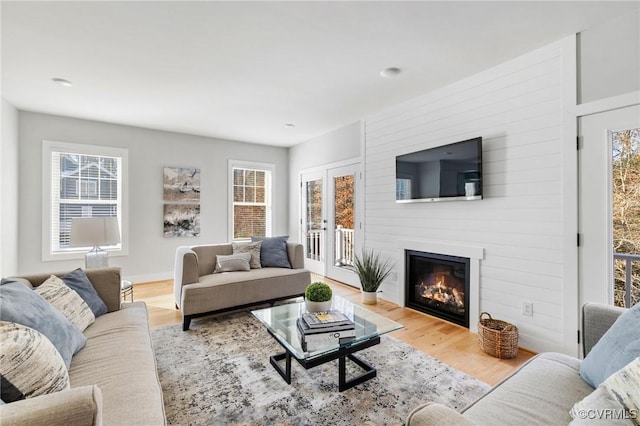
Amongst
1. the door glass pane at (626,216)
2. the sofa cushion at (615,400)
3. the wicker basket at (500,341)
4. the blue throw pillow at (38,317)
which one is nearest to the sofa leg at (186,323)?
the blue throw pillow at (38,317)

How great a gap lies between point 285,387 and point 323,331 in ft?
1.52

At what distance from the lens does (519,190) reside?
8.46ft

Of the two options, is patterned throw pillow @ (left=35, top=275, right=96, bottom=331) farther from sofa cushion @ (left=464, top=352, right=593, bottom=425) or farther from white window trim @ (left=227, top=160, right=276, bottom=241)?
white window trim @ (left=227, top=160, right=276, bottom=241)

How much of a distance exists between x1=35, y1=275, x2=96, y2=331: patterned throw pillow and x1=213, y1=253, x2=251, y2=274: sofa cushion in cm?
157

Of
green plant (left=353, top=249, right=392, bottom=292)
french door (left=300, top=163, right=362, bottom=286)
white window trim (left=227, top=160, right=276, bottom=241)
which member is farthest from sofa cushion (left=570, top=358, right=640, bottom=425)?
white window trim (left=227, top=160, right=276, bottom=241)

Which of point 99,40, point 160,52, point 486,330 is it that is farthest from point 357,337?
point 99,40

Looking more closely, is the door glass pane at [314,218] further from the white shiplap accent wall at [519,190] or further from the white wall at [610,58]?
the white wall at [610,58]

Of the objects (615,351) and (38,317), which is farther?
(38,317)

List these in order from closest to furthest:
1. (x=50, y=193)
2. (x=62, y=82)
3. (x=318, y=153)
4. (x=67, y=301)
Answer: (x=67, y=301) → (x=62, y=82) → (x=50, y=193) → (x=318, y=153)

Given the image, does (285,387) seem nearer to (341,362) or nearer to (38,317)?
(341,362)

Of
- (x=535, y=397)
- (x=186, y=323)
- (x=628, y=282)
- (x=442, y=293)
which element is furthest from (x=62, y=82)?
(x=628, y=282)

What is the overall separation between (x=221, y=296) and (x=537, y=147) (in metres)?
3.23

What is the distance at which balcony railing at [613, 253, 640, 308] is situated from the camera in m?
2.08

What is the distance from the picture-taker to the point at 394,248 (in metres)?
3.78
